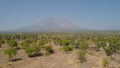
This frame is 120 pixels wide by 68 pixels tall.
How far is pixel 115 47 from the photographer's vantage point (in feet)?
222

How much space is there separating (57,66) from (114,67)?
42.5 feet

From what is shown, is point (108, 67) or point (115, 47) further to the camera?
point (115, 47)

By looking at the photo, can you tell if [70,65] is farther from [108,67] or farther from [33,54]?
[33,54]

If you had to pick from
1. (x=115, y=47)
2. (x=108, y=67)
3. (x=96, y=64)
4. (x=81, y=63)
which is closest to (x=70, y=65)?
(x=81, y=63)

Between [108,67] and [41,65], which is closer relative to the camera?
[108,67]

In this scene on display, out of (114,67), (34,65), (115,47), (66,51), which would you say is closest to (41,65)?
(34,65)

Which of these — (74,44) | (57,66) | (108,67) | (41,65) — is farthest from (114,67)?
(74,44)

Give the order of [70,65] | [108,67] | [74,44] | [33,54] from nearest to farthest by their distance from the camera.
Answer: [108,67]
[70,65]
[33,54]
[74,44]

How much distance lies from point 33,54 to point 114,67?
106ft

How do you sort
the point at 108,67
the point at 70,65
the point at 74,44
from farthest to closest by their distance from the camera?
the point at 74,44
the point at 70,65
the point at 108,67

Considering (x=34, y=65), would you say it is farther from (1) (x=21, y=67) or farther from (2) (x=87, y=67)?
(2) (x=87, y=67)

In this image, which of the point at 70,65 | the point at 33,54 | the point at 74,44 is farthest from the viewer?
the point at 74,44

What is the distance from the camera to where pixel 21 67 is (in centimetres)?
4644

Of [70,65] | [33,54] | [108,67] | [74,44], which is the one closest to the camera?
[108,67]
